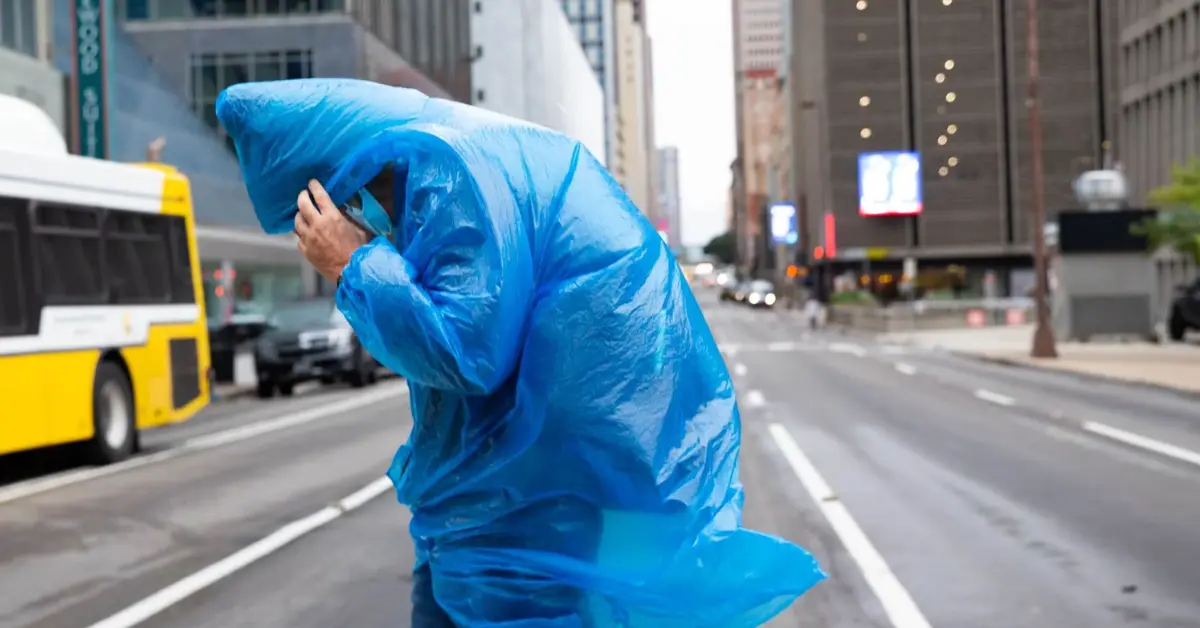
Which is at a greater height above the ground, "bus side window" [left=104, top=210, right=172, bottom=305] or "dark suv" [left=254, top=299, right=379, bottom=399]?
"bus side window" [left=104, top=210, right=172, bottom=305]

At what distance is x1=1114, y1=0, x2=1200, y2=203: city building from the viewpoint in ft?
182

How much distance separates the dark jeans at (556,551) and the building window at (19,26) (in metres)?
40.2

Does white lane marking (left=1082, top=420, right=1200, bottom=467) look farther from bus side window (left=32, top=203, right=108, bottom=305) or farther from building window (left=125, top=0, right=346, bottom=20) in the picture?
building window (left=125, top=0, right=346, bottom=20)

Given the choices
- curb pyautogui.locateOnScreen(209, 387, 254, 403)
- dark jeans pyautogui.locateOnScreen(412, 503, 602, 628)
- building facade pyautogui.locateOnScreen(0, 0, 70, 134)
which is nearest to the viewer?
dark jeans pyautogui.locateOnScreen(412, 503, 602, 628)

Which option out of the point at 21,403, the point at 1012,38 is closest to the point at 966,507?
the point at 21,403

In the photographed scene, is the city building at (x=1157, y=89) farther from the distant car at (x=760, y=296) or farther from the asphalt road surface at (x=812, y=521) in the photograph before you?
the distant car at (x=760, y=296)

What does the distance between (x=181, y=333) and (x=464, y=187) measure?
14692mm

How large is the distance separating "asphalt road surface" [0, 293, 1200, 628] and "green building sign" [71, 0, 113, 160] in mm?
14422

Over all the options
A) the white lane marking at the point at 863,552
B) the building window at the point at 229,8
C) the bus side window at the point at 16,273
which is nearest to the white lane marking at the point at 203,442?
the bus side window at the point at 16,273

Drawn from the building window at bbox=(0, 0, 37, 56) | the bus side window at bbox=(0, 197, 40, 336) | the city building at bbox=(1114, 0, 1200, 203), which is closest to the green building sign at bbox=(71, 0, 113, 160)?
the building window at bbox=(0, 0, 37, 56)

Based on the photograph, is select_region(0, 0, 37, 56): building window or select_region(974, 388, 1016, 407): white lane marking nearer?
select_region(974, 388, 1016, 407): white lane marking

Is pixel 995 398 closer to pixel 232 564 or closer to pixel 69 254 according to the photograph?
pixel 69 254

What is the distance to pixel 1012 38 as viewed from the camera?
94062 millimetres

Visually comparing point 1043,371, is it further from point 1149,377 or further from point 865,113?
point 865,113
